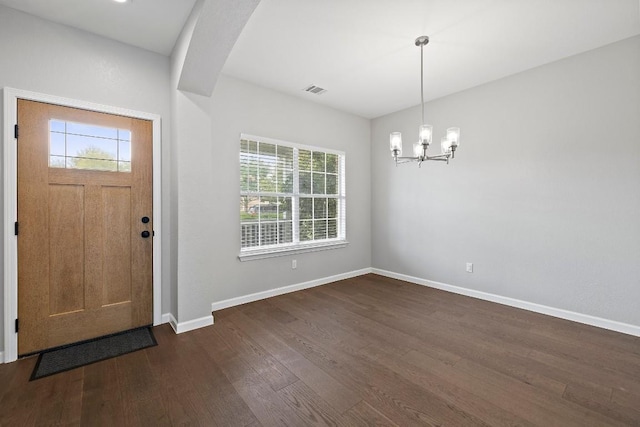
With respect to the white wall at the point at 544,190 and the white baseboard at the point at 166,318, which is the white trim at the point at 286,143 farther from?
the white baseboard at the point at 166,318

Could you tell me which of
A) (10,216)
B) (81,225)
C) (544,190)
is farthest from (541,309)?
(10,216)

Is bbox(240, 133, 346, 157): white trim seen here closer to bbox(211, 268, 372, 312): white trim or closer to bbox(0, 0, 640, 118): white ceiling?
bbox(0, 0, 640, 118): white ceiling

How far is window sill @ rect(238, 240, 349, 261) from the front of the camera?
3549mm

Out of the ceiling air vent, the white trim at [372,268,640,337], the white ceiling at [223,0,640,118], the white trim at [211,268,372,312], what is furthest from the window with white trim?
the white trim at [372,268,640,337]

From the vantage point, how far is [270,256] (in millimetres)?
3752

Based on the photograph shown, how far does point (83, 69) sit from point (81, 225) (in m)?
1.43

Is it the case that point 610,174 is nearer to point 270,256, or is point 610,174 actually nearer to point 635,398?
point 635,398

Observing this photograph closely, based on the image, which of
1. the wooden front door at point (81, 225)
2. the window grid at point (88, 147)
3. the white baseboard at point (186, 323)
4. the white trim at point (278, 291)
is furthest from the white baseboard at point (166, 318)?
the window grid at point (88, 147)

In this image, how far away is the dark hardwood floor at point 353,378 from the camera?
166 centimetres

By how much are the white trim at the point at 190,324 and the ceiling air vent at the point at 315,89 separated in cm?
310

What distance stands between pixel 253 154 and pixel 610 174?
12.9ft

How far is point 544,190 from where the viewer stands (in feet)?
10.5

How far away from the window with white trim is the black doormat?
1320mm

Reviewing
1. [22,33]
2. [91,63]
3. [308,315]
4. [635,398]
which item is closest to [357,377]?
[308,315]
